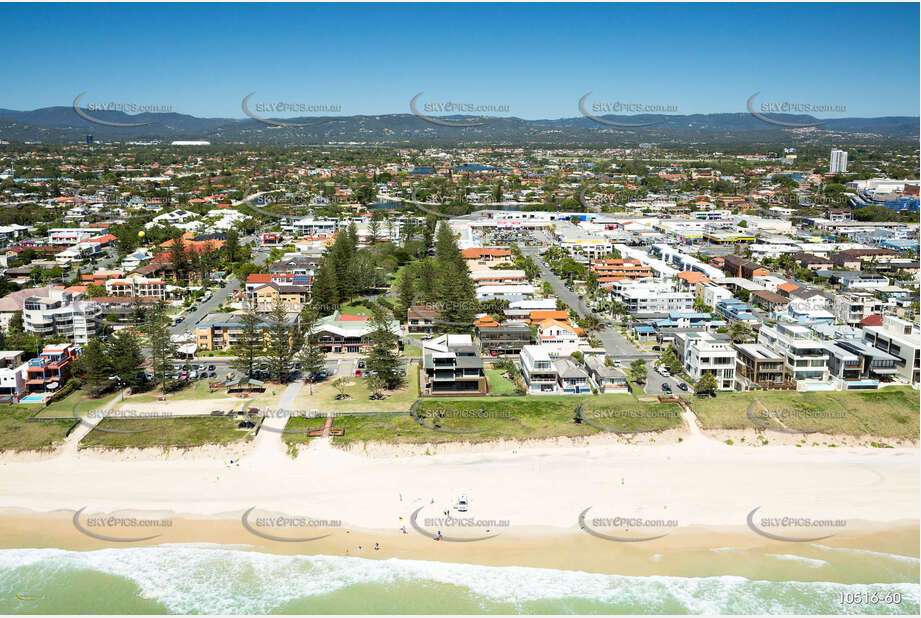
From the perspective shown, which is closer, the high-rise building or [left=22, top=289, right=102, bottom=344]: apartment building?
[left=22, top=289, right=102, bottom=344]: apartment building

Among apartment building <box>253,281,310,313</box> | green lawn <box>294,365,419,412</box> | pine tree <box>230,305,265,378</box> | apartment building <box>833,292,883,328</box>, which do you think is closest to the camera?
green lawn <box>294,365,419,412</box>

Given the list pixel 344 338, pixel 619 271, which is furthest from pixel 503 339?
pixel 619 271

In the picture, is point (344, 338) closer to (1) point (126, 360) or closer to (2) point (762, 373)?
(1) point (126, 360)

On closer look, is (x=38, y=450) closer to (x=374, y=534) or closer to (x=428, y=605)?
(x=374, y=534)

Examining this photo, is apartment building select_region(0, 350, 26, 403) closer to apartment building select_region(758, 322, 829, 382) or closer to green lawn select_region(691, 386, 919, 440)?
green lawn select_region(691, 386, 919, 440)

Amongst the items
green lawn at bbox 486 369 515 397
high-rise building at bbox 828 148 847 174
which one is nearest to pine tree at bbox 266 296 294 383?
green lawn at bbox 486 369 515 397

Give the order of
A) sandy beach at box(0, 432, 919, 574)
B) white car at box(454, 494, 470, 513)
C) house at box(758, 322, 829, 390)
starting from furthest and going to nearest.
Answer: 1. house at box(758, 322, 829, 390)
2. white car at box(454, 494, 470, 513)
3. sandy beach at box(0, 432, 919, 574)
